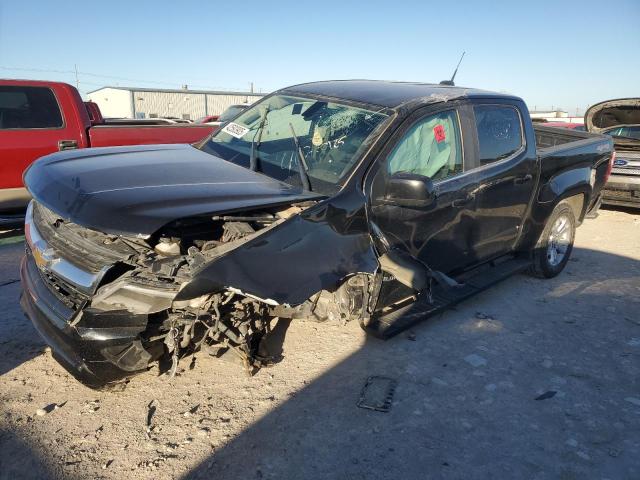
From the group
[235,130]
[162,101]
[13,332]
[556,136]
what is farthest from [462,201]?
[162,101]

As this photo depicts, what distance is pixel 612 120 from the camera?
8.93m

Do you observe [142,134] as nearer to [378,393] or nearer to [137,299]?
[137,299]

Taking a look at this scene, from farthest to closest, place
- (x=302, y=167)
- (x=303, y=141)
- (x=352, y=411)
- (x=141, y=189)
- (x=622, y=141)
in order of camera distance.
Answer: (x=622, y=141), (x=303, y=141), (x=302, y=167), (x=352, y=411), (x=141, y=189)

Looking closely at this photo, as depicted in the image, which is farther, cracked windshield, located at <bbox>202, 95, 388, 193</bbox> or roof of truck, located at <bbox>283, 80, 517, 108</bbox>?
roof of truck, located at <bbox>283, 80, 517, 108</bbox>

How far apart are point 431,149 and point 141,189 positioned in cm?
207

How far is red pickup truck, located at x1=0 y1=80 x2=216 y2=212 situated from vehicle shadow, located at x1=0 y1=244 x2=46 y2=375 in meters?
1.52

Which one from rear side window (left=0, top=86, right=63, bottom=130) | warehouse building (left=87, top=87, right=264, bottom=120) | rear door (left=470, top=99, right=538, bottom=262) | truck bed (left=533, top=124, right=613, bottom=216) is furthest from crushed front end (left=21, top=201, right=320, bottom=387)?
warehouse building (left=87, top=87, right=264, bottom=120)

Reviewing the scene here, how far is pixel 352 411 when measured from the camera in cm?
290

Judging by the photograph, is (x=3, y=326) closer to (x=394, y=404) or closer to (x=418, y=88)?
(x=394, y=404)

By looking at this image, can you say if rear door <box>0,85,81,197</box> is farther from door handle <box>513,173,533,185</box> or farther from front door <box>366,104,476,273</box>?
door handle <box>513,173,533,185</box>

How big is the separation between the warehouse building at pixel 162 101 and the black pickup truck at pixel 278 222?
1399 inches

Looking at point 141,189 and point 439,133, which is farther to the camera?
point 439,133

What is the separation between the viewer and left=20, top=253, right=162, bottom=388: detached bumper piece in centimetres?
244

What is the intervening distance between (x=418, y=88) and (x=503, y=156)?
949 mm
